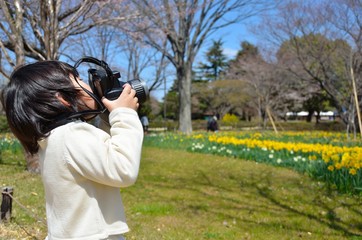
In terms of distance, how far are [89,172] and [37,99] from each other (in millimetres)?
277

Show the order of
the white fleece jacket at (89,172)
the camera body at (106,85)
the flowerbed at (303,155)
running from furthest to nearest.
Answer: the flowerbed at (303,155) → the camera body at (106,85) → the white fleece jacket at (89,172)

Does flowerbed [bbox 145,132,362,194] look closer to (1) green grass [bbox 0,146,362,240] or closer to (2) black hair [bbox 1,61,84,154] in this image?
(1) green grass [bbox 0,146,362,240]

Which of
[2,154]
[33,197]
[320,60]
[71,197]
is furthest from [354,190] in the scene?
[320,60]

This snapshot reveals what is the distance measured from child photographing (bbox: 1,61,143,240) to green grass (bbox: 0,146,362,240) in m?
2.07

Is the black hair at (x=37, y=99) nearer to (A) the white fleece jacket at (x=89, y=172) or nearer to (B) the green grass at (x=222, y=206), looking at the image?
(A) the white fleece jacket at (x=89, y=172)

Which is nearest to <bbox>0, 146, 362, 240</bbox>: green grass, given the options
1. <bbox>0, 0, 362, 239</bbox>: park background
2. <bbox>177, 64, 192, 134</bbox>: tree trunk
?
<bbox>0, 0, 362, 239</bbox>: park background

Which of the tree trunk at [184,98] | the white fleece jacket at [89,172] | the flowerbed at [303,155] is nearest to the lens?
the white fleece jacket at [89,172]

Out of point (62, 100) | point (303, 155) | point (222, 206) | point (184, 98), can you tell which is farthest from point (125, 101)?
point (184, 98)

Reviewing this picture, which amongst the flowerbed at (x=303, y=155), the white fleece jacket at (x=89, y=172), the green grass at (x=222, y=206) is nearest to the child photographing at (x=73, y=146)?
the white fleece jacket at (x=89, y=172)

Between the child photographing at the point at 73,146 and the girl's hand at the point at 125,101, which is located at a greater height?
the girl's hand at the point at 125,101

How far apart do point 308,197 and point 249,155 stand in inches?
122

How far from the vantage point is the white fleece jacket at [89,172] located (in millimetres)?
1048

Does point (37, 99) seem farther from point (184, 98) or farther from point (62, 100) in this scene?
point (184, 98)

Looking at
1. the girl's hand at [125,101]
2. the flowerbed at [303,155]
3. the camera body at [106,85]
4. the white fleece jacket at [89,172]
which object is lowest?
the flowerbed at [303,155]
